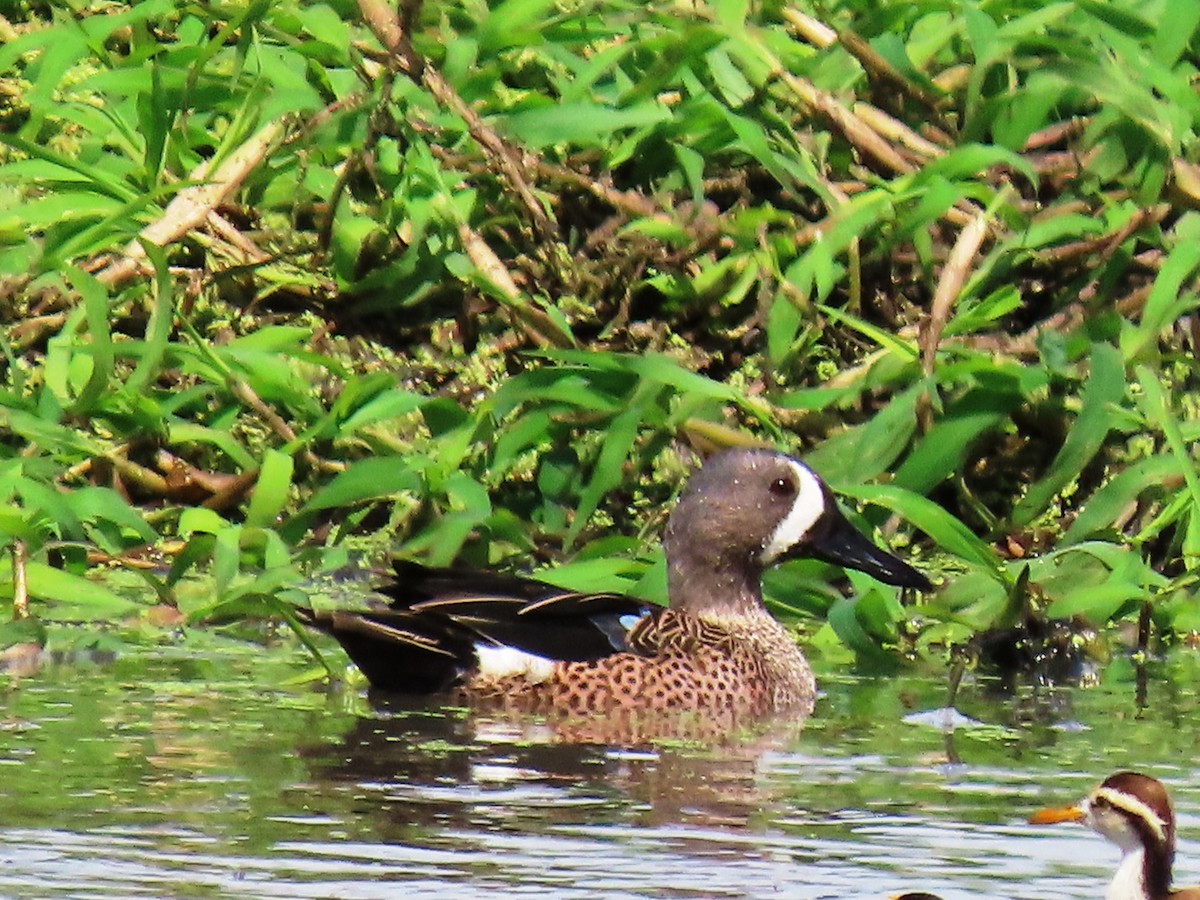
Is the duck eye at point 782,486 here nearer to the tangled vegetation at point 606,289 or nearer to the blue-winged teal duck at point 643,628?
the blue-winged teal duck at point 643,628

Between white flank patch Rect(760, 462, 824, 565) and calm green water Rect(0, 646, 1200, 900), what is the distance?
483 mm

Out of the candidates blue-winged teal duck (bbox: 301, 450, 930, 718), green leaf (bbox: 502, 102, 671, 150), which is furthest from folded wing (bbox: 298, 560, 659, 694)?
green leaf (bbox: 502, 102, 671, 150)

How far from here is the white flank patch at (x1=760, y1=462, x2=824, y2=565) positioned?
7.68 meters

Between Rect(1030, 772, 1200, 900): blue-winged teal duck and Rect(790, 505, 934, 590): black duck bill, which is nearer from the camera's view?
Rect(1030, 772, 1200, 900): blue-winged teal duck

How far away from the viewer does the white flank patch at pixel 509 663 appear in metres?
7.23

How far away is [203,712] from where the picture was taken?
259 inches

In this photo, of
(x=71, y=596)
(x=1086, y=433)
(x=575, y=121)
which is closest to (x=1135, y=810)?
(x=1086, y=433)

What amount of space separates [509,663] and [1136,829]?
2.30 metres

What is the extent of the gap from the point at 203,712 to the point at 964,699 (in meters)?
1.64

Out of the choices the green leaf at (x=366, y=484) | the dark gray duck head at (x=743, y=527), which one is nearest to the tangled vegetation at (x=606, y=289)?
the green leaf at (x=366, y=484)

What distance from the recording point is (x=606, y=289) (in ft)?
29.0

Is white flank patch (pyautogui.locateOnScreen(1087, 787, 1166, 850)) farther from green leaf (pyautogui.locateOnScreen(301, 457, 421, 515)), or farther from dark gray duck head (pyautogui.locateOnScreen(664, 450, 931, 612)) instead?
green leaf (pyautogui.locateOnScreen(301, 457, 421, 515))

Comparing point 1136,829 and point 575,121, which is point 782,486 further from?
point 1136,829

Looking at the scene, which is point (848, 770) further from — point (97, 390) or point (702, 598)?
point (97, 390)
